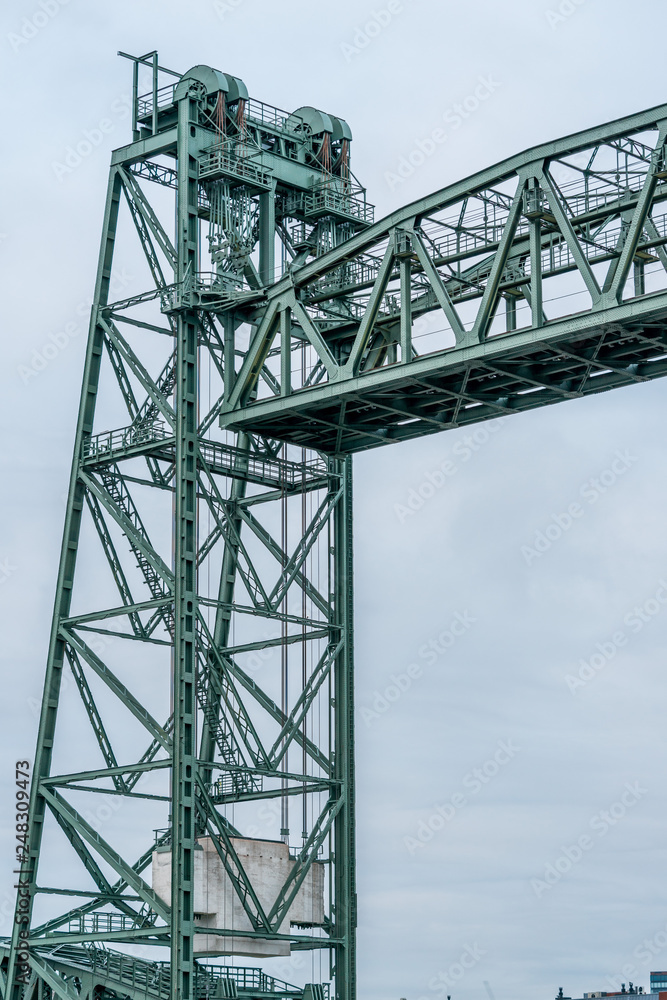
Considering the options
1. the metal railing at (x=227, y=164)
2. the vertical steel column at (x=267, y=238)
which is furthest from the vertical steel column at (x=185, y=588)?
the vertical steel column at (x=267, y=238)

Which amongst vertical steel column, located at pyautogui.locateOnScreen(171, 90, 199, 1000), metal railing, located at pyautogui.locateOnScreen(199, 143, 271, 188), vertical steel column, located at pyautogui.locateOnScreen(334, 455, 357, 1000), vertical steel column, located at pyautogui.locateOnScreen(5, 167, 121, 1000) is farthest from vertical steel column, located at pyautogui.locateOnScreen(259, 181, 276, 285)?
vertical steel column, located at pyautogui.locateOnScreen(334, 455, 357, 1000)

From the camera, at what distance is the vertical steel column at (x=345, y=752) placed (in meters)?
47.4

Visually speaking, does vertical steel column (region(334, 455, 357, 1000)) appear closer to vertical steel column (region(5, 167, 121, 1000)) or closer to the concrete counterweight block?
the concrete counterweight block

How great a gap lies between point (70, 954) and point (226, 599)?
31.4 ft

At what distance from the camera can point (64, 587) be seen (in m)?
46.9

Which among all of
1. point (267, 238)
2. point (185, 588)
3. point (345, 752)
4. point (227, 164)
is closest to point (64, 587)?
point (185, 588)

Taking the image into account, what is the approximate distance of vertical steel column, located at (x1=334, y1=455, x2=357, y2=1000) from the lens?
47.4 m

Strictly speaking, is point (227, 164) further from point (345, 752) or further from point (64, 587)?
point (345, 752)

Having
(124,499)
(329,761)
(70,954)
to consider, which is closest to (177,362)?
(124,499)

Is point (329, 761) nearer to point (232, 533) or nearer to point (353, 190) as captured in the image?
point (232, 533)

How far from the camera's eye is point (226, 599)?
162ft

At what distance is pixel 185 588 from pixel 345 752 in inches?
260

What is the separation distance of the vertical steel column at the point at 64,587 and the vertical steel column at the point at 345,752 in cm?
671

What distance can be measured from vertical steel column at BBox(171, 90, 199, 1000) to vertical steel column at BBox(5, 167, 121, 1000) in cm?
256
